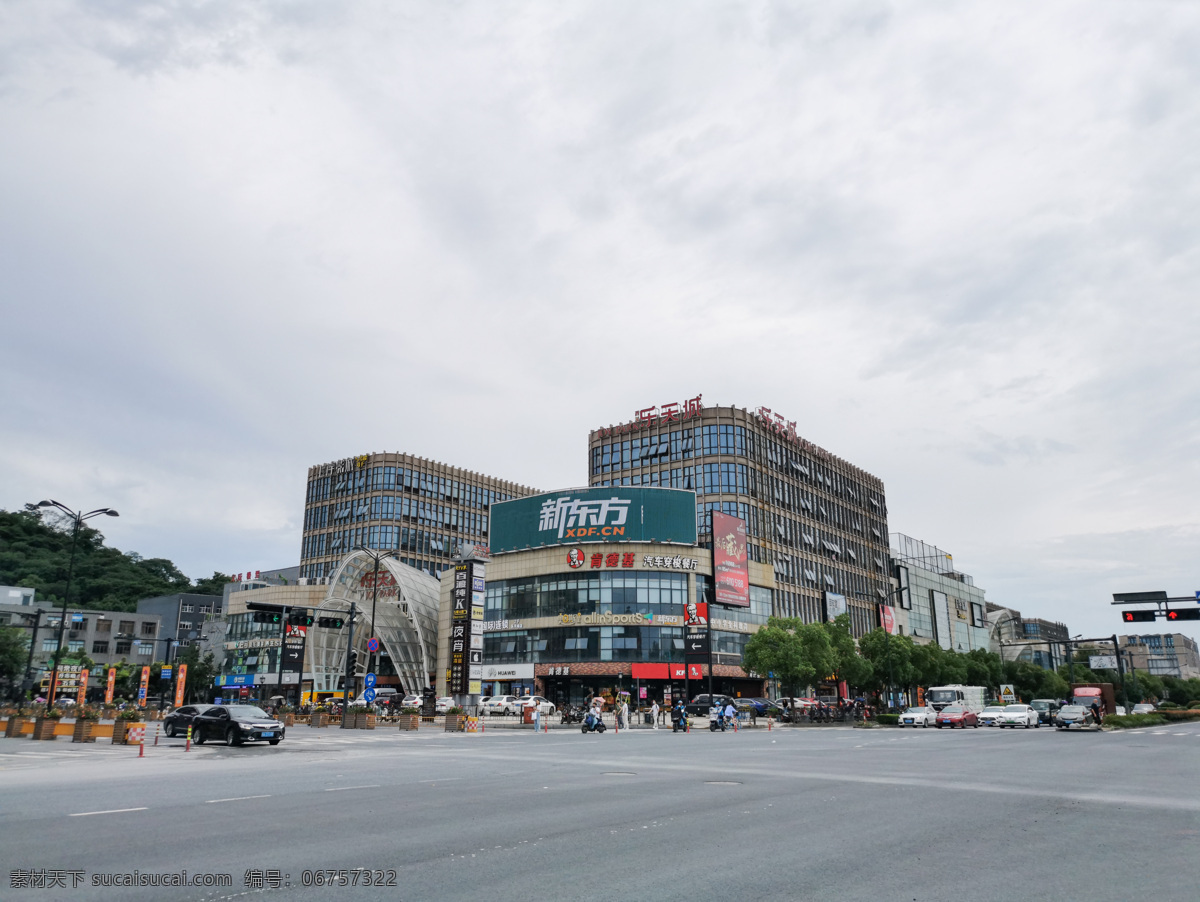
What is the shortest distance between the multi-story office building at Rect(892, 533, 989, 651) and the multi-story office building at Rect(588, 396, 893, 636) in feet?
40.2

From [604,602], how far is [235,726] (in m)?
52.7

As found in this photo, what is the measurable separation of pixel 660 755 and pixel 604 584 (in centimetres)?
5654

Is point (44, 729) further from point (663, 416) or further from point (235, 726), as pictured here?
point (663, 416)

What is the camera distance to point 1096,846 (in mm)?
9828

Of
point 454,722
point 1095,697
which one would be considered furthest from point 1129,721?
point 454,722

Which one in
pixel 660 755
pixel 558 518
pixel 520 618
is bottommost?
pixel 660 755

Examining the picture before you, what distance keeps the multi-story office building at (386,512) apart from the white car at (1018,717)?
7862cm

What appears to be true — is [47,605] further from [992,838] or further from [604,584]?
[992,838]

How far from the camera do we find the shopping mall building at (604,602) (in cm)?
7919

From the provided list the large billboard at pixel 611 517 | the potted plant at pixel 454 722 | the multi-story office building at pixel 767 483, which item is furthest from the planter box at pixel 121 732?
the multi-story office building at pixel 767 483

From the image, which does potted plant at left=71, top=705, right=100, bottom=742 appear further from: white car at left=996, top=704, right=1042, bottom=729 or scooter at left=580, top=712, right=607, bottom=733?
white car at left=996, top=704, right=1042, bottom=729

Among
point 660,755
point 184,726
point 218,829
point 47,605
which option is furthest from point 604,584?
point 47,605

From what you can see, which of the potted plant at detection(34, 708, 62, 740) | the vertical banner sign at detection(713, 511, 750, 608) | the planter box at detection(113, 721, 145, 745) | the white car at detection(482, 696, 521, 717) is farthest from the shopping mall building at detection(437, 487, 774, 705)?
the planter box at detection(113, 721, 145, 745)

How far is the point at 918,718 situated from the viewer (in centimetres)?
5509
